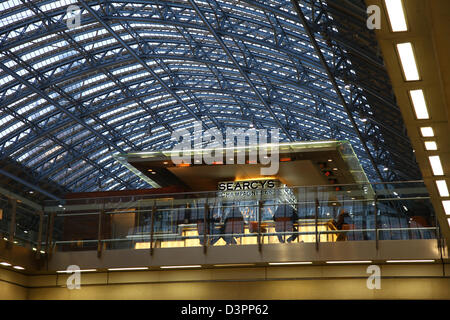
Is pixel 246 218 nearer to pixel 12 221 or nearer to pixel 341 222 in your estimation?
pixel 341 222

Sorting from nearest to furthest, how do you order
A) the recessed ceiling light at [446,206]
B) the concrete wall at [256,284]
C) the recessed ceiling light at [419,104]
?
the recessed ceiling light at [419,104] → the recessed ceiling light at [446,206] → the concrete wall at [256,284]

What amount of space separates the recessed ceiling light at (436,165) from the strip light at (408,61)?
10.7 feet

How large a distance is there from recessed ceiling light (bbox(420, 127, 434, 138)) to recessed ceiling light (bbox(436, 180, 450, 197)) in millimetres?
2372

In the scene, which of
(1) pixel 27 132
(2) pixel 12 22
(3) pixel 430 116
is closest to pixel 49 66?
(2) pixel 12 22

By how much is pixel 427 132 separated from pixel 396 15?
3.61 m

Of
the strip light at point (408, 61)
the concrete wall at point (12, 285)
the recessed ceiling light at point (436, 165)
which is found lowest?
the concrete wall at point (12, 285)

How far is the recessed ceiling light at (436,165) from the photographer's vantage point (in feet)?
36.2

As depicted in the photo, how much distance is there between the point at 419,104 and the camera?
8953 millimetres
